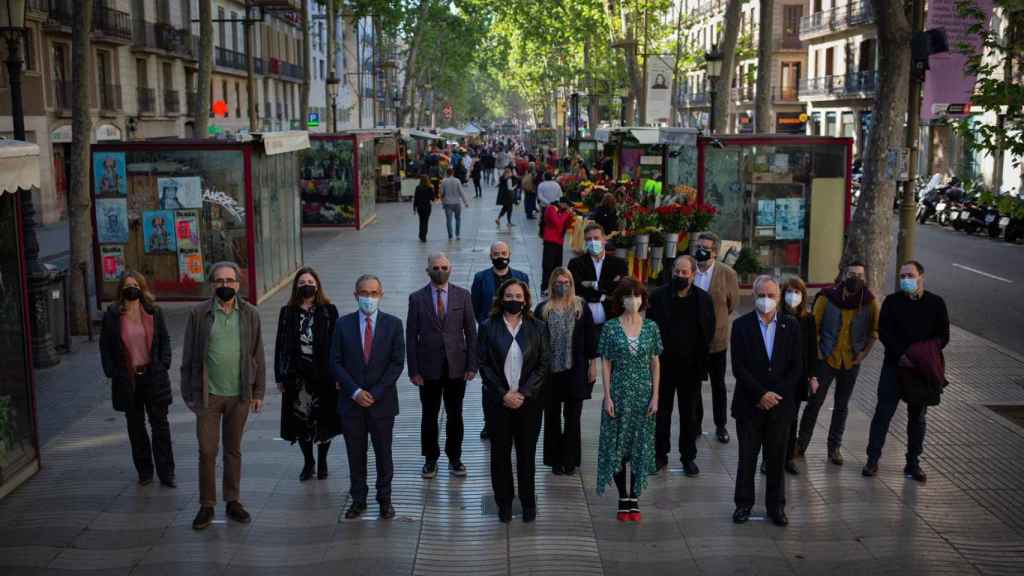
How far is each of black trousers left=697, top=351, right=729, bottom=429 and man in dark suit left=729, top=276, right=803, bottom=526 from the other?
1.37 meters

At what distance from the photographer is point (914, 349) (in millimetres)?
8148

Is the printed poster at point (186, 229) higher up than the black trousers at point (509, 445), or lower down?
higher up

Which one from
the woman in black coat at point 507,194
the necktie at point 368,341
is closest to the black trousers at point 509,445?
the necktie at point 368,341

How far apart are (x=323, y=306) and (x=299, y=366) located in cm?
45

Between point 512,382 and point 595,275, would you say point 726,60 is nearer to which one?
point 595,275

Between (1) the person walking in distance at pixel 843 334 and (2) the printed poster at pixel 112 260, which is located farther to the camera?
(2) the printed poster at pixel 112 260

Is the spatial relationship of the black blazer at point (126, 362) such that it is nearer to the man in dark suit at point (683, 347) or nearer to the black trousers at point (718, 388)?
the man in dark suit at point (683, 347)

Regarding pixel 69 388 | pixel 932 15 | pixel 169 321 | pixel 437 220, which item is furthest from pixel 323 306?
pixel 437 220

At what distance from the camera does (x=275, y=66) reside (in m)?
58.5

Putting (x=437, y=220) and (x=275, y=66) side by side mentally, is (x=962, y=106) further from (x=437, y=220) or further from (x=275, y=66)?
(x=275, y=66)

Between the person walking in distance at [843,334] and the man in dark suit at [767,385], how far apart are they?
1.15m

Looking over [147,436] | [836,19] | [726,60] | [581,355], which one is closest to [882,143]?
[581,355]

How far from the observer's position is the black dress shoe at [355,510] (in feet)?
24.2

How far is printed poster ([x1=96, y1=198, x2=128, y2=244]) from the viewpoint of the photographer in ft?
50.0
